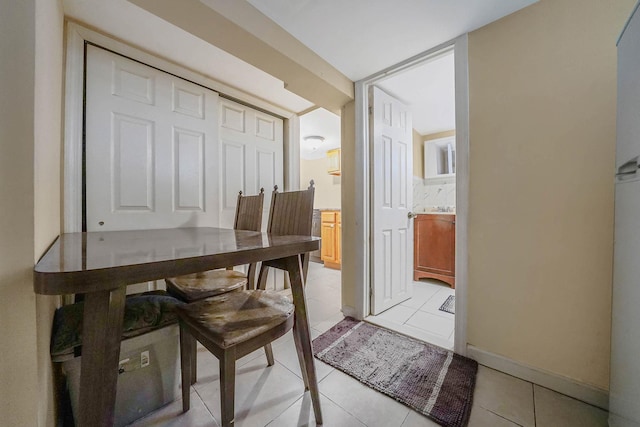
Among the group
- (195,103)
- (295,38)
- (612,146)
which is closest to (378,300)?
(612,146)

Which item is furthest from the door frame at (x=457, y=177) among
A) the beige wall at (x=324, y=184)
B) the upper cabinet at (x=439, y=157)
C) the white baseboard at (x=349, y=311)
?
the beige wall at (x=324, y=184)

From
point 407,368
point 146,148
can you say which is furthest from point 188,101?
point 407,368

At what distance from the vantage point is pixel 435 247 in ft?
9.42

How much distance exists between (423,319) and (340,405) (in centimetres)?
119

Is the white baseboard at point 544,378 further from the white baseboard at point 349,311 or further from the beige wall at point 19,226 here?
the beige wall at point 19,226

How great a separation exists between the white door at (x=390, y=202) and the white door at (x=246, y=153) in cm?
116

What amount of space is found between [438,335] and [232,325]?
1.60 meters

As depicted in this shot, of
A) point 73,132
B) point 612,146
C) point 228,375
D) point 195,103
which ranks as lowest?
point 228,375

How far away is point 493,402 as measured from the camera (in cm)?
113

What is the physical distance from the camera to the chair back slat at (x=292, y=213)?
1205mm

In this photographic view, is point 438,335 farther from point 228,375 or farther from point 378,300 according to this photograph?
point 228,375

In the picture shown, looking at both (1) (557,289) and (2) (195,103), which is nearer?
(1) (557,289)

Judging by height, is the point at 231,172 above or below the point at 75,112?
below

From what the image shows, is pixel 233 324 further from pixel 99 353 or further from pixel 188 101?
pixel 188 101
